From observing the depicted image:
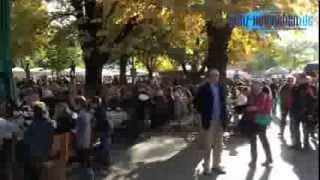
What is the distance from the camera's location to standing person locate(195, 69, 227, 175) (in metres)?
10.4

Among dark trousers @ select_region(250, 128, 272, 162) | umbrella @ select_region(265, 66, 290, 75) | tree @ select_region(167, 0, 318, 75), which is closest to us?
umbrella @ select_region(265, 66, 290, 75)

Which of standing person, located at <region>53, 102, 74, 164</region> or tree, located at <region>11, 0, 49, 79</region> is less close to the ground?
tree, located at <region>11, 0, 49, 79</region>

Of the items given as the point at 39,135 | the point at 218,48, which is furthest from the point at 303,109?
the point at 218,48

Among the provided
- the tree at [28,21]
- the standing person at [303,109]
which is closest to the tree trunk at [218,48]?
the tree at [28,21]

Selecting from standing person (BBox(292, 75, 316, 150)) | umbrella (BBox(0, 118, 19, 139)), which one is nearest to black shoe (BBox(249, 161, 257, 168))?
umbrella (BBox(0, 118, 19, 139))

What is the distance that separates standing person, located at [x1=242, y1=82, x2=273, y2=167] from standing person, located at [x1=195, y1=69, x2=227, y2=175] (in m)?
0.39

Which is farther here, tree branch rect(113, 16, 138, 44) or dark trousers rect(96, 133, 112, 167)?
tree branch rect(113, 16, 138, 44)

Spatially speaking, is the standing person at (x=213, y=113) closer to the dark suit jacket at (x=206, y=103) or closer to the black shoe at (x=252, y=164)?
the dark suit jacket at (x=206, y=103)

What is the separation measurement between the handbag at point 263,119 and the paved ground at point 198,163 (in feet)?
1.99

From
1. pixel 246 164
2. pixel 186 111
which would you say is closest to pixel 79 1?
pixel 186 111

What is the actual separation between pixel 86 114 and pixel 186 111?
11.0 m

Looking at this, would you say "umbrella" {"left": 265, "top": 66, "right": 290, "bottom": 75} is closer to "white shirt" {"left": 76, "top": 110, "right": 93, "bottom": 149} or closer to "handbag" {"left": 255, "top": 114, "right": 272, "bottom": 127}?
"handbag" {"left": 255, "top": 114, "right": 272, "bottom": 127}

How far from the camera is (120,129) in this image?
55.1 ft

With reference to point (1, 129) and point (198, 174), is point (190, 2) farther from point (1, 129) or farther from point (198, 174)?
point (1, 129)
